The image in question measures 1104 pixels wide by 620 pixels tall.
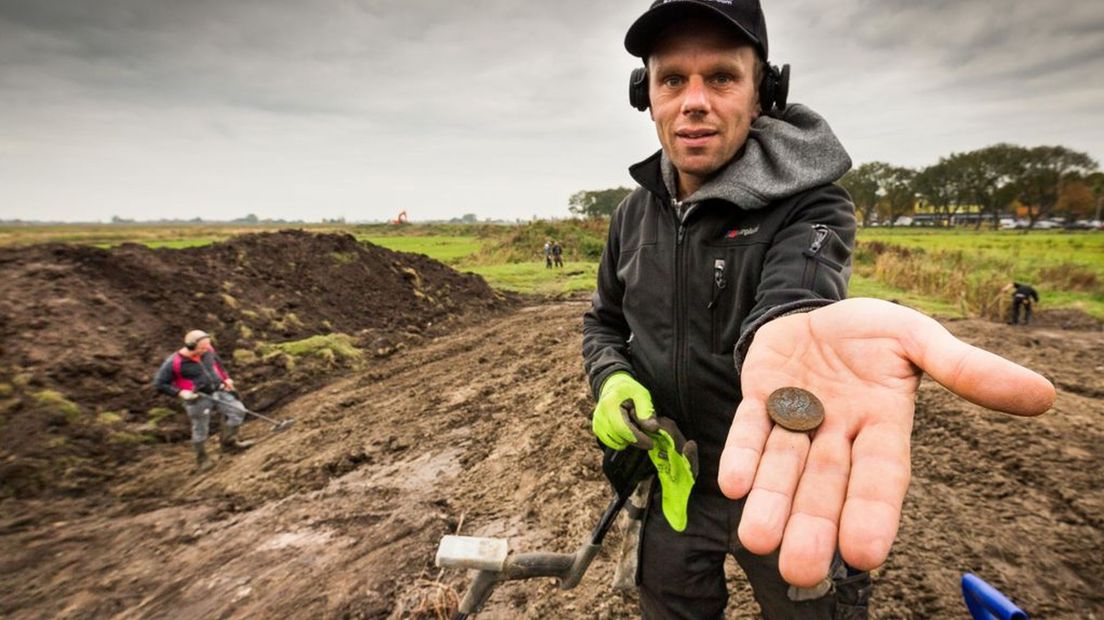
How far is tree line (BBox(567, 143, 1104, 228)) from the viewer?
46750 millimetres

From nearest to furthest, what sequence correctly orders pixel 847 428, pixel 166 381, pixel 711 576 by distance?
1. pixel 847 428
2. pixel 711 576
3. pixel 166 381

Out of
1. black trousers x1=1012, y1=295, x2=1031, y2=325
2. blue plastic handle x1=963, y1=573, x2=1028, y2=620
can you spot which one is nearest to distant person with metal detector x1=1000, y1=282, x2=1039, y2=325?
black trousers x1=1012, y1=295, x2=1031, y2=325

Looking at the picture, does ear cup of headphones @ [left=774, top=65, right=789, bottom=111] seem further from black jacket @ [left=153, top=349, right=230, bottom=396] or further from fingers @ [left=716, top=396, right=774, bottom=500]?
black jacket @ [left=153, top=349, right=230, bottom=396]

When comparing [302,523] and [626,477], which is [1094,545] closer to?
[626,477]

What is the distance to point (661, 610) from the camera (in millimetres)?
1728

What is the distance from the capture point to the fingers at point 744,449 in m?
1.03

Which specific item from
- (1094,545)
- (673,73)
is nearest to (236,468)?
(673,73)

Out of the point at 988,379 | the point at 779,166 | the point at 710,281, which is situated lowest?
the point at 988,379

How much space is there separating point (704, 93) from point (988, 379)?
39.6 inches

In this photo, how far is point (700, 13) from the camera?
1427 millimetres

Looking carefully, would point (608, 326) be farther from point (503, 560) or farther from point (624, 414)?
point (503, 560)

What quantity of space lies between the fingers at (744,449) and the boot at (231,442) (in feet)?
25.4

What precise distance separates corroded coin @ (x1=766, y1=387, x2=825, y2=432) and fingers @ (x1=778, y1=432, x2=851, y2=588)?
0.14 feet

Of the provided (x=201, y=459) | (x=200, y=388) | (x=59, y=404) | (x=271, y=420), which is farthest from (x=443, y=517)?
(x=59, y=404)
